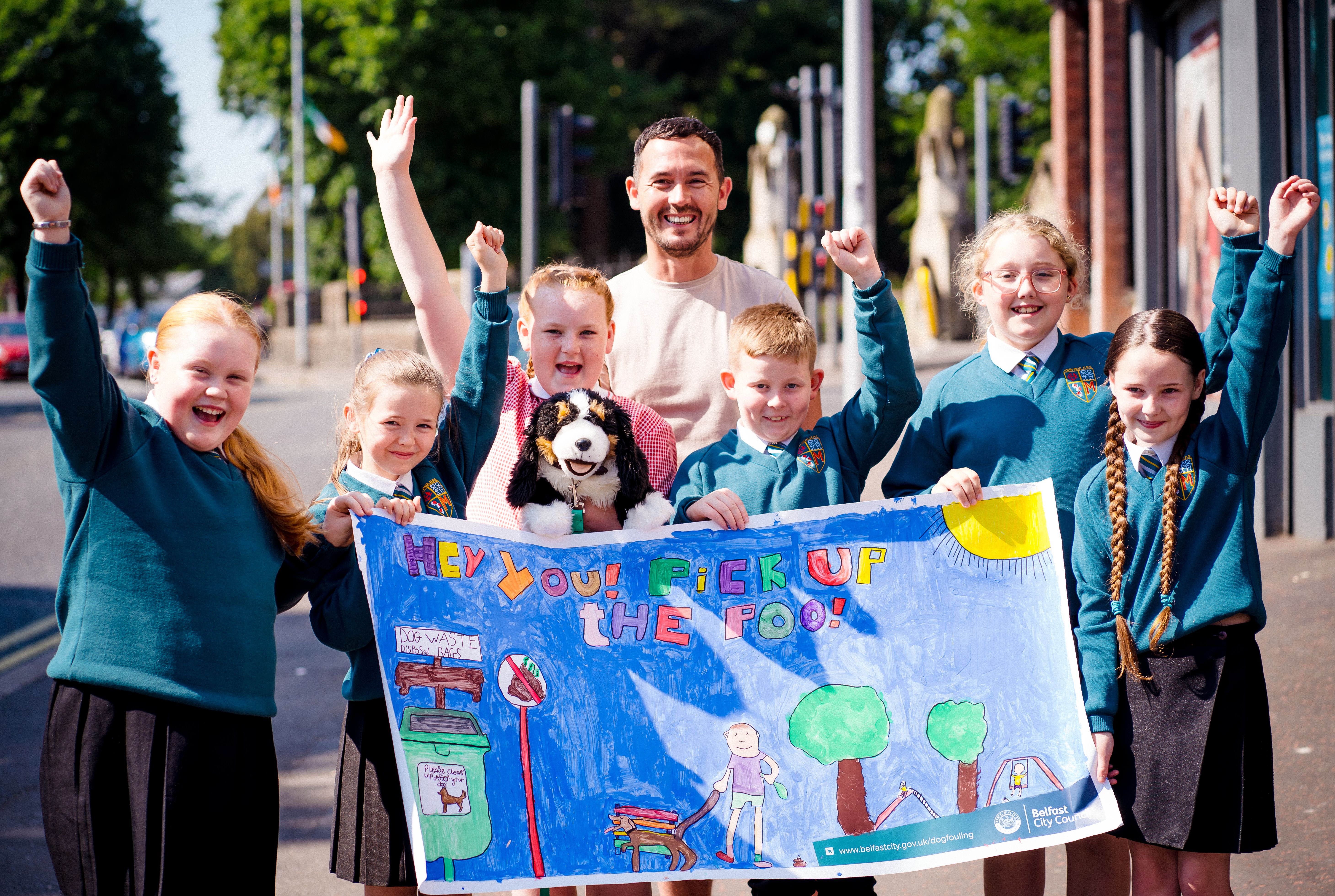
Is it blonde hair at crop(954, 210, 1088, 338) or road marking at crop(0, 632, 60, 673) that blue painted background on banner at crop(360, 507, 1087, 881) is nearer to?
blonde hair at crop(954, 210, 1088, 338)

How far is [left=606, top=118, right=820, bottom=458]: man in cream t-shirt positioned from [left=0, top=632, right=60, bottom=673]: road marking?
180 inches

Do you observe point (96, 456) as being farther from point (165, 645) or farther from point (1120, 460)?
point (1120, 460)

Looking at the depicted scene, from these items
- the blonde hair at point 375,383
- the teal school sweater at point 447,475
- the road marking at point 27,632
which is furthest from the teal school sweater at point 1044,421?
the road marking at point 27,632

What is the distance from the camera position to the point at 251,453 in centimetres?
289

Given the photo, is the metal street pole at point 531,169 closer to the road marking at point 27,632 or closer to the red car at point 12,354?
the road marking at point 27,632

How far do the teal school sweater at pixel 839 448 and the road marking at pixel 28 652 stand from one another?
500 cm

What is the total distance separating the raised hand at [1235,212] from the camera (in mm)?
2848

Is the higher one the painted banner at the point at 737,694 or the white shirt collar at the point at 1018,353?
the white shirt collar at the point at 1018,353

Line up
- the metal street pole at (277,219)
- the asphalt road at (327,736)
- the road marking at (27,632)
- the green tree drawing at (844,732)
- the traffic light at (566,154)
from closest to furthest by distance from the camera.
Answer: the green tree drawing at (844,732)
the asphalt road at (327,736)
the road marking at (27,632)
the traffic light at (566,154)
the metal street pole at (277,219)

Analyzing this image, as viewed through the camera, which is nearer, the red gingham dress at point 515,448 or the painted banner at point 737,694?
the painted banner at point 737,694

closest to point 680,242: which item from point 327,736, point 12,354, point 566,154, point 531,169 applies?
point 327,736

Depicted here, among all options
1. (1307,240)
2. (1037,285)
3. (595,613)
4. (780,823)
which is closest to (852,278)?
(1037,285)

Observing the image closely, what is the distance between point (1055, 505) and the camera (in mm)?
2986

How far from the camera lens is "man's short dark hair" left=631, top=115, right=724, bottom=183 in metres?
3.66
